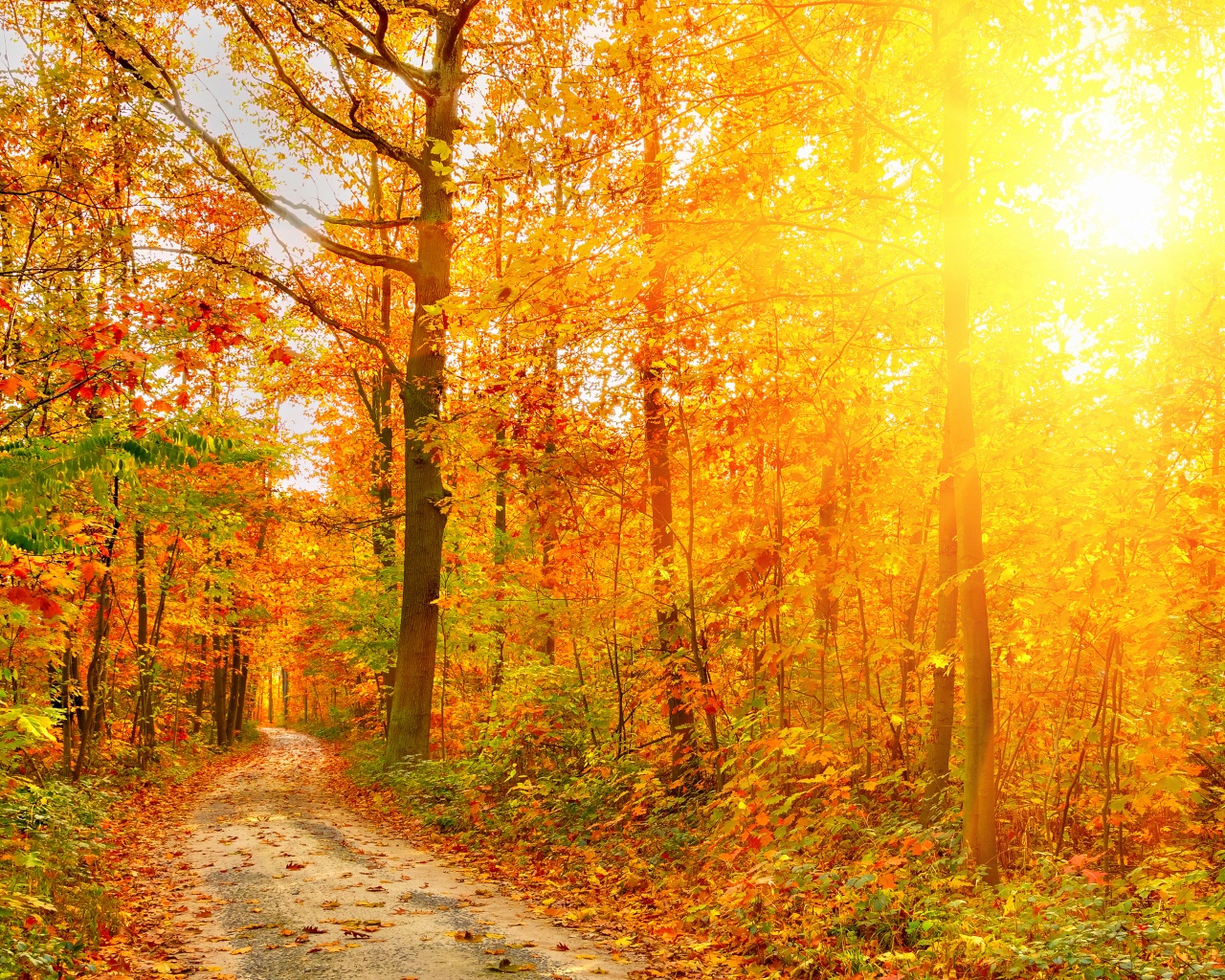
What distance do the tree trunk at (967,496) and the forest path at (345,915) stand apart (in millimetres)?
2543

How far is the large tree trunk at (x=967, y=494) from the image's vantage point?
555 cm

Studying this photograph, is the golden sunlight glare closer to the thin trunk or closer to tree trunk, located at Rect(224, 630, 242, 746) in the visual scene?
the thin trunk

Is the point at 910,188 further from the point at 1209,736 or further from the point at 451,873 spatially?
the point at 451,873

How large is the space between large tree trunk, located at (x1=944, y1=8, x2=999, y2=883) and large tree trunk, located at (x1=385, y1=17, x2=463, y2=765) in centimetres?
962

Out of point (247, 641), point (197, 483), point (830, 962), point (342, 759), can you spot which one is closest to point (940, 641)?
point (830, 962)

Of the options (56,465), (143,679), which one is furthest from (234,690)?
(56,465)

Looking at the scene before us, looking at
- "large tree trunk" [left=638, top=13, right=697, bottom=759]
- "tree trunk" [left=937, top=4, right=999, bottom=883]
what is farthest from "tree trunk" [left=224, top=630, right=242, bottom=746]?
"tree trunk" [left=937, top=4, right=999, bottom=883]

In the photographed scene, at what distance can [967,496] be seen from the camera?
5773mm

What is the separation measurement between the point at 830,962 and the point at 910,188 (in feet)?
20.3

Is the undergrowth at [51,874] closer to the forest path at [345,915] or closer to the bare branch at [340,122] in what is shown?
the forest path at [345,915]

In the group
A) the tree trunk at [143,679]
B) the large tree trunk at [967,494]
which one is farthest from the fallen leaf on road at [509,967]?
the tree trunk at [143,679]

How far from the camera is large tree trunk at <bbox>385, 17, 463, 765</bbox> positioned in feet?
46.0

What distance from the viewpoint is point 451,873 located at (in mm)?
8242

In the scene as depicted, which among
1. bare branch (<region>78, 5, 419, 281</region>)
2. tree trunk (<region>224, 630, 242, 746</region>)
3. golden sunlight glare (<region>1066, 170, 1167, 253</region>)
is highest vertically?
bare branch (<region>78, 5, 419, 281</region>)
